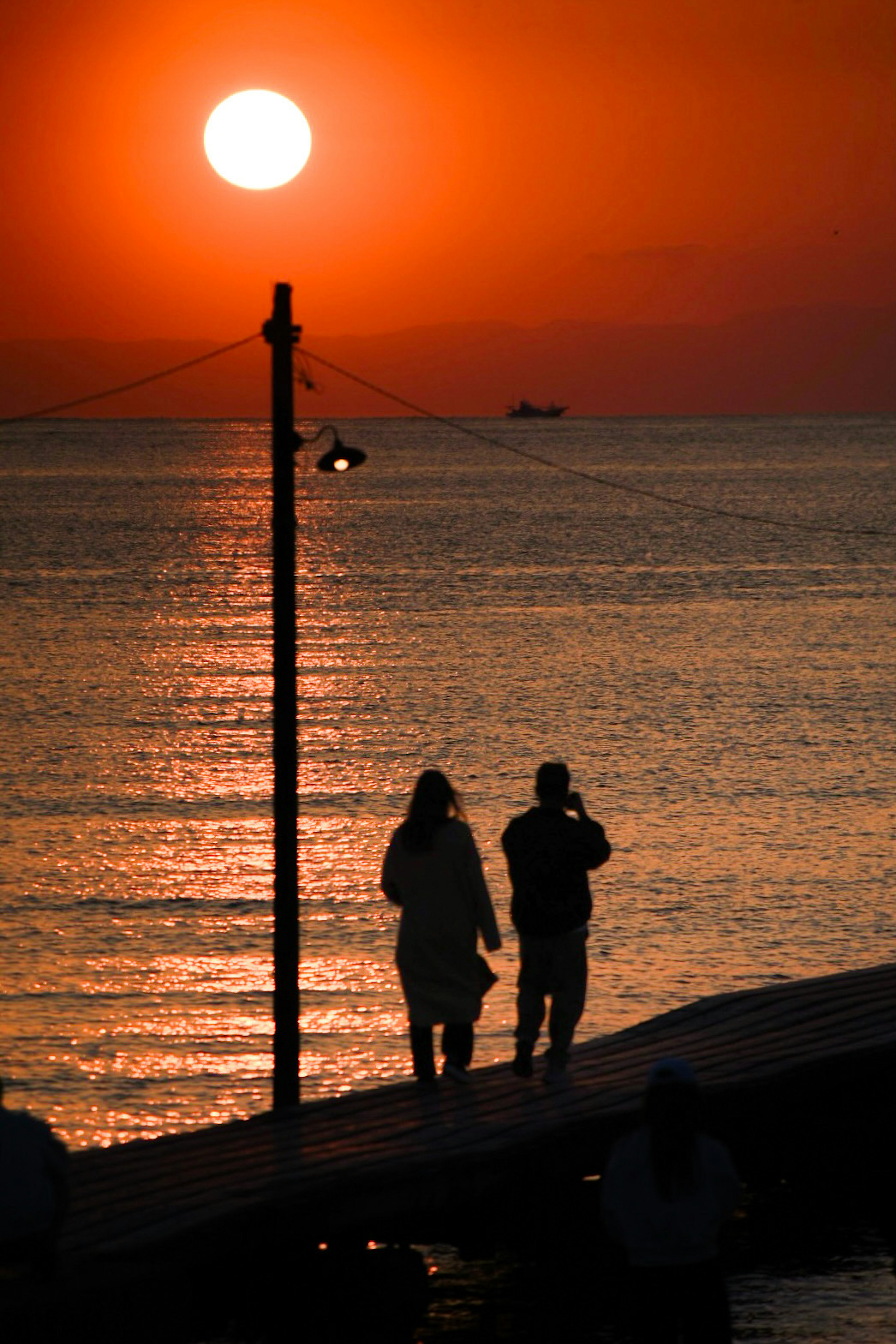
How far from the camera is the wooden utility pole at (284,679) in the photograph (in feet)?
45.1

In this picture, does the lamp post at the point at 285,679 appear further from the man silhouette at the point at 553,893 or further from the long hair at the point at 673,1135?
the long hair at the point at 673,1135

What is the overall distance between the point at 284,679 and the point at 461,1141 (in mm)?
3768

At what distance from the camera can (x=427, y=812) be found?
39.2 ft

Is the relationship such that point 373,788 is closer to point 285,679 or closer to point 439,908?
point 285,679

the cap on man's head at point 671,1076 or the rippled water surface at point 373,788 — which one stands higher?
the cap on man's head at point 671,1076

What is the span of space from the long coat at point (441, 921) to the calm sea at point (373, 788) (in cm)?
735

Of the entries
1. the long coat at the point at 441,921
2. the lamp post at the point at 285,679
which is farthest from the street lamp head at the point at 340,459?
the long coat at the point at 441,921

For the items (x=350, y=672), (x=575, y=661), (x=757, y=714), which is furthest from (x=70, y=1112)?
(x=575, y=661)

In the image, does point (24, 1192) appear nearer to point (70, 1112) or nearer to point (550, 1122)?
point (550, 1122)

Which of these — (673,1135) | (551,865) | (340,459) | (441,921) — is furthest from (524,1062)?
(673,1135)

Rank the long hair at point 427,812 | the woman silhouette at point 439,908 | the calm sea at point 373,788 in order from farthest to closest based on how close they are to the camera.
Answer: the calm sea at point 373,788
the woman silhouette at point 439,908
the long hair at point 427,812

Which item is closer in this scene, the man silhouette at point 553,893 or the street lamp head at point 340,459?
the man silhouette at point 553,893

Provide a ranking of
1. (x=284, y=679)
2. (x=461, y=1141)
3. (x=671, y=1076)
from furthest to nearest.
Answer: (x=284, y=679)
(x=461, y=1141)
(x=671, y=1076)

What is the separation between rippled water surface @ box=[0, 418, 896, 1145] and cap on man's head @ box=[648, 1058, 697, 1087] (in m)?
12.2
